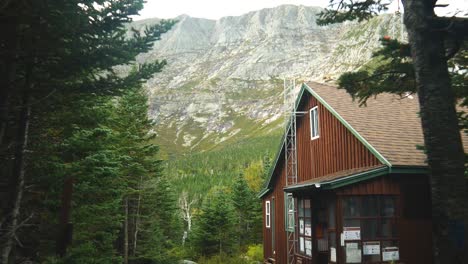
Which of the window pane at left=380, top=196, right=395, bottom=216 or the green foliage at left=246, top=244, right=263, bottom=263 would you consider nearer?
the window pane at left=380, top=196, right=395, bottom=216

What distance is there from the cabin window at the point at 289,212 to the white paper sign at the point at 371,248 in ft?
19.2

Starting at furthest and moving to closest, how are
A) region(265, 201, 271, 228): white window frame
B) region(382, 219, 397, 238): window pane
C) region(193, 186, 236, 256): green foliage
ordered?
region(193, 186, 236, 256): green foliage
region(265, 201, 271, 228): white window frame
region(382, 219, 397, 238): window pane

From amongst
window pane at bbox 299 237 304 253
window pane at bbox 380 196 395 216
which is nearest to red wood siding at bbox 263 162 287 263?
window pane at bbox 299 237 304 253

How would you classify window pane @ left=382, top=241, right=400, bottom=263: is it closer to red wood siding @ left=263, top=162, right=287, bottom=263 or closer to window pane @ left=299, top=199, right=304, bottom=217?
window pane @ left=299, top=199, right=304, bottom=217

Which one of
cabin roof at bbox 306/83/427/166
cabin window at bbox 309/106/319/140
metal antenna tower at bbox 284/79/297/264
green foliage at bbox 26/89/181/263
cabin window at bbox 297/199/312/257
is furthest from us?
metal antenna tower at bbox 284/79/297/264

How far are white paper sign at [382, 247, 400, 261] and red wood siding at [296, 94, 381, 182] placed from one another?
2.71 meters

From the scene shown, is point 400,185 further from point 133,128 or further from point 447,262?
point 133,128

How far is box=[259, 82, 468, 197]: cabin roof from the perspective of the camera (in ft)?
42.7

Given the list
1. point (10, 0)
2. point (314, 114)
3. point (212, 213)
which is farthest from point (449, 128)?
point (212, 213)

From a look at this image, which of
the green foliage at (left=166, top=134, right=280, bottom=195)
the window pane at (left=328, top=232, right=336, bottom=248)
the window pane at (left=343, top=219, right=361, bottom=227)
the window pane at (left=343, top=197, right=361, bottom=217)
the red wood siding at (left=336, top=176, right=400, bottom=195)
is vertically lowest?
the window pane at (left=328, top=232, right=336, bottom=248)

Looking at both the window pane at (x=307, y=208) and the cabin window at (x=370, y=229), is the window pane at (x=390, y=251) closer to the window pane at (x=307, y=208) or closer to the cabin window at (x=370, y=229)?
the cabin window at (x=370, y=229)

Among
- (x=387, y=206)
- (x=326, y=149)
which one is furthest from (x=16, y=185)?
(x=326, y=149)

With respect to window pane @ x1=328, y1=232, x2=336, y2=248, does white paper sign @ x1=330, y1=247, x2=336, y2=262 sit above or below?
below

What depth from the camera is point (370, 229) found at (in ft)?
41.5
